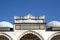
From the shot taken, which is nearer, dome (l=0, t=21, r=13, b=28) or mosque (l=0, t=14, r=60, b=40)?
mosque (l=0, t=14, r=60, b=40)

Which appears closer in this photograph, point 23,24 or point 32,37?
point 23,24

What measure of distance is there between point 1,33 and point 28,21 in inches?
132

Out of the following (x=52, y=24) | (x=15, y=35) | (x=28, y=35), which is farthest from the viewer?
(x=52, y=24)

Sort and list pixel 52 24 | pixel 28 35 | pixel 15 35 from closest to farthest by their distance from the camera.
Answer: pixel 15 35 < pixel 28 35 < pixel 52 24

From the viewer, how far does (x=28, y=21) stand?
913 inches

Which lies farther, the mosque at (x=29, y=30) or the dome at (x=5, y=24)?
the dome at (x=5, y=24)

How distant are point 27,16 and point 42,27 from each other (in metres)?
2.17

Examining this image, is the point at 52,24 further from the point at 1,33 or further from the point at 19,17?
the point at 1,33

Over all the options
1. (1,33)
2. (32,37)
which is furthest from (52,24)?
(1,33)

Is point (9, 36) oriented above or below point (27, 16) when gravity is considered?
below

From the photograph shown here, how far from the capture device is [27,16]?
2341 cm

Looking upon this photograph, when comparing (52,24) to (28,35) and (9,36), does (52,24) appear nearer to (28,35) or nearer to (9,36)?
(28,35)

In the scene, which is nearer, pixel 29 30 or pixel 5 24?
pixel 29 30

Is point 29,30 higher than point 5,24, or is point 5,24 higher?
point 5,24
